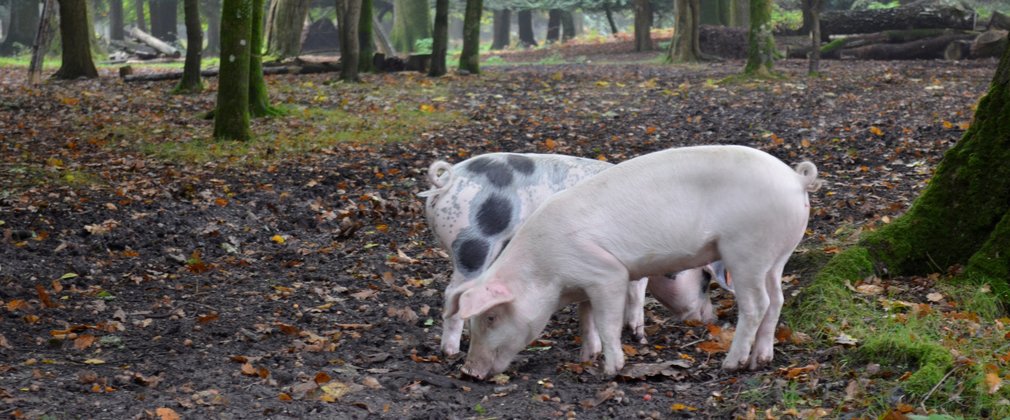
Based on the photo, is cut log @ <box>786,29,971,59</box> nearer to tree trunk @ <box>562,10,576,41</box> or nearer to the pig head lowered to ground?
the pig head lowered to ground

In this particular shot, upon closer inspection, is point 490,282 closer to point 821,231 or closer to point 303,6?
point 821,231

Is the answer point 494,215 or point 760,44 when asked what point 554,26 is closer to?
point 760,44

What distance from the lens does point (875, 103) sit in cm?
1503

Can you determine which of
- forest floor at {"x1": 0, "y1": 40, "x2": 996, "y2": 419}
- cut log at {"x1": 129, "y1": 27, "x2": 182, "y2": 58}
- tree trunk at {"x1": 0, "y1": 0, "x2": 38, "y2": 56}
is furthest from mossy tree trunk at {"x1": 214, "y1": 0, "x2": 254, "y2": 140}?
tree trunk at {"x1": 0, "y1": 0, "x2": 38, "y2": 56}

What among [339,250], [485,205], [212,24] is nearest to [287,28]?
[339,250]

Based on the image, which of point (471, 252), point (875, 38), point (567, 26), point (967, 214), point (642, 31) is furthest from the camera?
point (567, 26)

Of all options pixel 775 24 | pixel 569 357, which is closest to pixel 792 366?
pixel 569 357

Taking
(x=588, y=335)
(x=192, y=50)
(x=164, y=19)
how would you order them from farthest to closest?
(x=164, y=19) → (x=192, y=50) → (x=588, y=335)

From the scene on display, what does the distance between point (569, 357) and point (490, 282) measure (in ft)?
2.88

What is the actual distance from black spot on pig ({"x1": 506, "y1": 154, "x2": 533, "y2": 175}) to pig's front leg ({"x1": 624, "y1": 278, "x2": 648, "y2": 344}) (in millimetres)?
836

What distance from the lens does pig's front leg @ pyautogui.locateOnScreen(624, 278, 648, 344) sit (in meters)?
5.98

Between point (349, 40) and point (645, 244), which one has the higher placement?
point (349, 40)

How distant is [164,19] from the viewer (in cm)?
4684

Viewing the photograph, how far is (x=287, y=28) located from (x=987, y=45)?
575 inches
